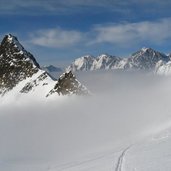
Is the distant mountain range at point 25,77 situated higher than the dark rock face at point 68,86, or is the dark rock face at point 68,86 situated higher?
the distant mountain range at point 25,77

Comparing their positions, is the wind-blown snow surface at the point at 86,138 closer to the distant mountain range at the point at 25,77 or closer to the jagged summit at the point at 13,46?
the distant mountain range at the point at 25,77

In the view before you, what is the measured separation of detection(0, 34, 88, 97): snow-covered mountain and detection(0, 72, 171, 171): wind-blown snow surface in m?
6.46

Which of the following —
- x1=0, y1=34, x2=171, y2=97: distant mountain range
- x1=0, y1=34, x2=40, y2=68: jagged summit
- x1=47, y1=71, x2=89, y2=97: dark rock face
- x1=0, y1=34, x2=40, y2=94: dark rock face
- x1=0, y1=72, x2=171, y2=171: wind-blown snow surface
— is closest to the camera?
x1=0, y1=72, x2=171, y2=171: wind-blown snow surface

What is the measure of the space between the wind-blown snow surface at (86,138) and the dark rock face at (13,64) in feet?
57.0

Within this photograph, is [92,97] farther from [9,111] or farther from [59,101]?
[9,111]

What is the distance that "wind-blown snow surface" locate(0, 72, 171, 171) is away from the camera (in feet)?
131

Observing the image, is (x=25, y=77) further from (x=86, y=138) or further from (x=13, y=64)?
(x=86, y=138)

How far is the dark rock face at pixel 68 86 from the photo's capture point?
134125mm

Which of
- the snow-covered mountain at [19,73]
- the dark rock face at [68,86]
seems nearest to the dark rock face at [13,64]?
the snow-covered mountain at [19,73]

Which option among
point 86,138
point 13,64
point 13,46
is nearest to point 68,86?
point 13,64

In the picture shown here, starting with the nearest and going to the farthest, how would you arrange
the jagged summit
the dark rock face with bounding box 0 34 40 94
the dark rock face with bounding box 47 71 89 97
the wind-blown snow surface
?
the wind-blown snow surface → the dark rock face with bounding box 47 71 89 97 → the dark rock face with bounding box 0 34 40 94 → the jagged summit

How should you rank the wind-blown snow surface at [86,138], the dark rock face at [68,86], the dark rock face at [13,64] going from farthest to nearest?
1. the dark rock face at [13,64]
2. the dark rock face at [68,86]
3. the wind-blown snow surface at [86,138]

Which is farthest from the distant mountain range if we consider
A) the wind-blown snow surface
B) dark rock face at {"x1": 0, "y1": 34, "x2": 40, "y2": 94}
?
the wind-blown snow surface

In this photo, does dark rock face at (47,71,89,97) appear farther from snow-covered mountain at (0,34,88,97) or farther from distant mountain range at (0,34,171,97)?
snow-covered mountain at (0,34,88,97)
